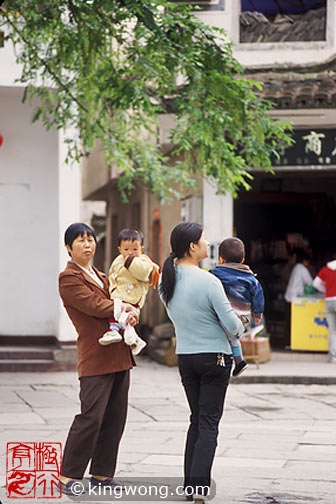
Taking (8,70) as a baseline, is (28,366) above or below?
below

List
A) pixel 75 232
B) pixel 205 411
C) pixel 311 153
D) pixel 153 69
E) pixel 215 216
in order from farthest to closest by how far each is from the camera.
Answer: pixel 215 216 → pixel 311 153 → pixel 153 69 → pixel 75 232 → pixel 205 411

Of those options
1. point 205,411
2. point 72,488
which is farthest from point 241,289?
point 72,488

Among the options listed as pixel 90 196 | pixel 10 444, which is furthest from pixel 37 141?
pixel 90 196

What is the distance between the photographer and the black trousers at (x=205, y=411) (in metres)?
5.47

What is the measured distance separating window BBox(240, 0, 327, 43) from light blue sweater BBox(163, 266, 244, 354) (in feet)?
36.0

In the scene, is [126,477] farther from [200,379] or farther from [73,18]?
[73,18]

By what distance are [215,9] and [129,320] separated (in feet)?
36.3

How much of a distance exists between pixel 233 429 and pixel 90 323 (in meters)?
3.35

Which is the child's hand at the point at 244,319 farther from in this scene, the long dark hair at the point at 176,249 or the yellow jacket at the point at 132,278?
the yellow jacket at the point at 132,278

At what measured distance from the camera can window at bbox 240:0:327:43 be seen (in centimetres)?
1570

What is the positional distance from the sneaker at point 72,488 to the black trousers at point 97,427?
0.05m

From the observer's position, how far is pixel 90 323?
5.90 metres

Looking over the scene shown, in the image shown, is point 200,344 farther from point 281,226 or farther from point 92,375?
point 281,226

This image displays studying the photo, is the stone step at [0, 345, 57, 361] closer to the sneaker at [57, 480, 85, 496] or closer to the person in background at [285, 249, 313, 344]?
the person in background at [285, 249, 313, 344]
